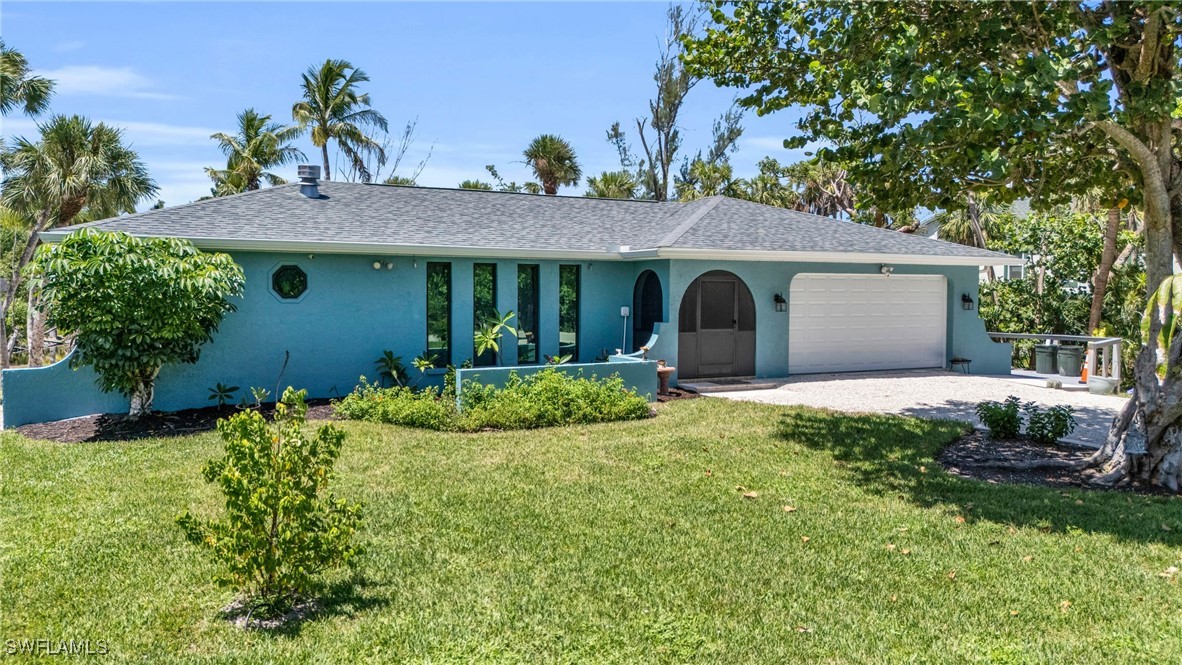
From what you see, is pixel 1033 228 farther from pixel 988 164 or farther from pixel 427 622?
pixel 427 622

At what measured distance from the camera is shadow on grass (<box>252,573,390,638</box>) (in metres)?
4.04

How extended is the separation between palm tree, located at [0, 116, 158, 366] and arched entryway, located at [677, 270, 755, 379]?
18.0 metres

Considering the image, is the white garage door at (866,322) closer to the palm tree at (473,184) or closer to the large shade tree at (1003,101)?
the large shade tree at (1003,101)

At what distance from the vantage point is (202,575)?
4723 mm

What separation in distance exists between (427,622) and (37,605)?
7.89 ft

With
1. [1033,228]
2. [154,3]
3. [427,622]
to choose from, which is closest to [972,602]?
[427,622]

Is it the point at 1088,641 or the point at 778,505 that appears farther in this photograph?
the point at 778,505

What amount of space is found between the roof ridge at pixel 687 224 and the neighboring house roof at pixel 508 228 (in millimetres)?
46

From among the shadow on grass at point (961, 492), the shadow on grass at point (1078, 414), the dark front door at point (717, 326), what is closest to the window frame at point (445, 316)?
the dark front door at point (717, 326)

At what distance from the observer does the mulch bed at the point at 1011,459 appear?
7.38 metres

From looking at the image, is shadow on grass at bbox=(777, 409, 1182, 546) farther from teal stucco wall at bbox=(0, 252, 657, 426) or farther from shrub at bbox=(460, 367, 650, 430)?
teal stucco wall at bbox=(0, 252, 657, 426)

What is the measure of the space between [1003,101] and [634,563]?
523 centimetres

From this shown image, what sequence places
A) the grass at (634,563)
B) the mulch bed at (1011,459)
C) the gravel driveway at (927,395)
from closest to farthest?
1. the grass at (634,563)
2. the mulch bed at (1011,459)
3. the gravel driveway at (927,395)

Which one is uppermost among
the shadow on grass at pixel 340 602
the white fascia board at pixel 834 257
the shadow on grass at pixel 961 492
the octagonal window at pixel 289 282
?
the white fascia board at pixel 834 257
